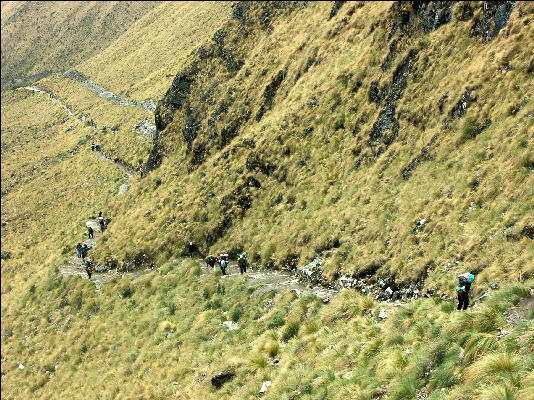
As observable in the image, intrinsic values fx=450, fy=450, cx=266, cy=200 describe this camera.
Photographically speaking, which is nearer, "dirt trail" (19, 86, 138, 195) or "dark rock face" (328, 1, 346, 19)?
"dark rock face" (328, 1, 346, 19)

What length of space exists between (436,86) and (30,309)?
3624cm

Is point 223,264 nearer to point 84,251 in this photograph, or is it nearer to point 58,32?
point 84,251

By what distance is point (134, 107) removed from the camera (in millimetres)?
82000

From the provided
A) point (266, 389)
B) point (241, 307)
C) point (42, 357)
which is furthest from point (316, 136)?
point (42, 357)

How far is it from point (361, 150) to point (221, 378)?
51.9 ft

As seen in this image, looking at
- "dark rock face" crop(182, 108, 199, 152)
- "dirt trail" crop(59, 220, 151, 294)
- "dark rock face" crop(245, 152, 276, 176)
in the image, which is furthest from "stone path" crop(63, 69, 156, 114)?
"dark rock face" crop(245, 152, 276, 176)

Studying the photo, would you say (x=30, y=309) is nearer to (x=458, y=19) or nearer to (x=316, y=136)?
(x=316, y=136)

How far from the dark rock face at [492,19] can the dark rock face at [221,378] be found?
2058 centimetres

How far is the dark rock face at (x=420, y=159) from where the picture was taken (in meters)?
22.7

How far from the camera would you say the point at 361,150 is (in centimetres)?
2738

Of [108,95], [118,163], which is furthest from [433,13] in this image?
[108,95]

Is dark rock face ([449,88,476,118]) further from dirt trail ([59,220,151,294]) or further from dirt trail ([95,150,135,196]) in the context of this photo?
dirt trail ([95,150,135,196])

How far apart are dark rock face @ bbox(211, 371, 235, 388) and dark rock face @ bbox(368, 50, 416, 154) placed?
49.2ft

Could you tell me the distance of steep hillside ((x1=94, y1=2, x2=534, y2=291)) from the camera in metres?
18.0
